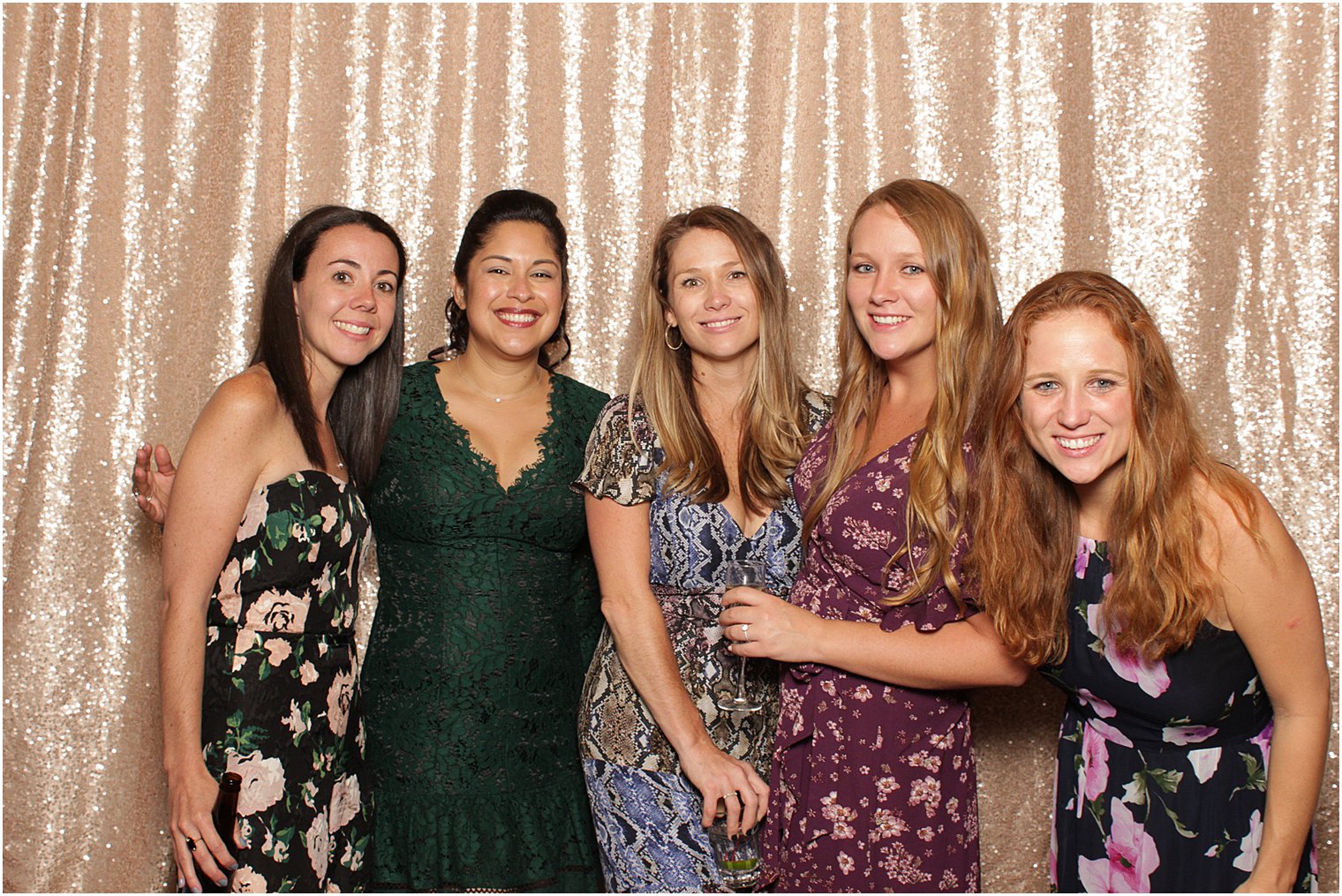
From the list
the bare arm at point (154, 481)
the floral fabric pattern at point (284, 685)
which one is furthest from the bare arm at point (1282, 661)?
the bare arm at point (154, 481)

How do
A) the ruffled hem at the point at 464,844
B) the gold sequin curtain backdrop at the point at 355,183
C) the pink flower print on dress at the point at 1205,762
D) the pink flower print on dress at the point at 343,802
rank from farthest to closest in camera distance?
the gold sequin curtain backdrop at the point at 355,183, the ruffled hem at the point at 464,844, the pink flower print on dress at the point at 343,802, the pink flower print on dress at the point at 1205,762

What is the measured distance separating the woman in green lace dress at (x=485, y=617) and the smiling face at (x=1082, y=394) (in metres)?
0.86

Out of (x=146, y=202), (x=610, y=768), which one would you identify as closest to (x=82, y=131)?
(x=146, y=202)

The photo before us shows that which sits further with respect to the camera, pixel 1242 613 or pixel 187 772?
pixel 187 772

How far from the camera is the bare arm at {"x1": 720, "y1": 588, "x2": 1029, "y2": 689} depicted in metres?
1.54

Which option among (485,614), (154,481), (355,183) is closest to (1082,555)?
(485,614)

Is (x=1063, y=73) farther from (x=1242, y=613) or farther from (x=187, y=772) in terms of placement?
(x=187, y=772)

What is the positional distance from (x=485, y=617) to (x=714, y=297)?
0.67 metres

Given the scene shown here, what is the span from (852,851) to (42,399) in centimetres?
197

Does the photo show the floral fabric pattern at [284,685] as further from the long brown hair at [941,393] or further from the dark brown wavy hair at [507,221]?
the long brown hair at [941,393]

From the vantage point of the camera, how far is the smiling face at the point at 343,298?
6.01 ft

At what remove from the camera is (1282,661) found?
4.32 ft

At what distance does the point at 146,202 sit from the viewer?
244cm

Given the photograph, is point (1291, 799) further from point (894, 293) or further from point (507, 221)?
point (507, 221)
